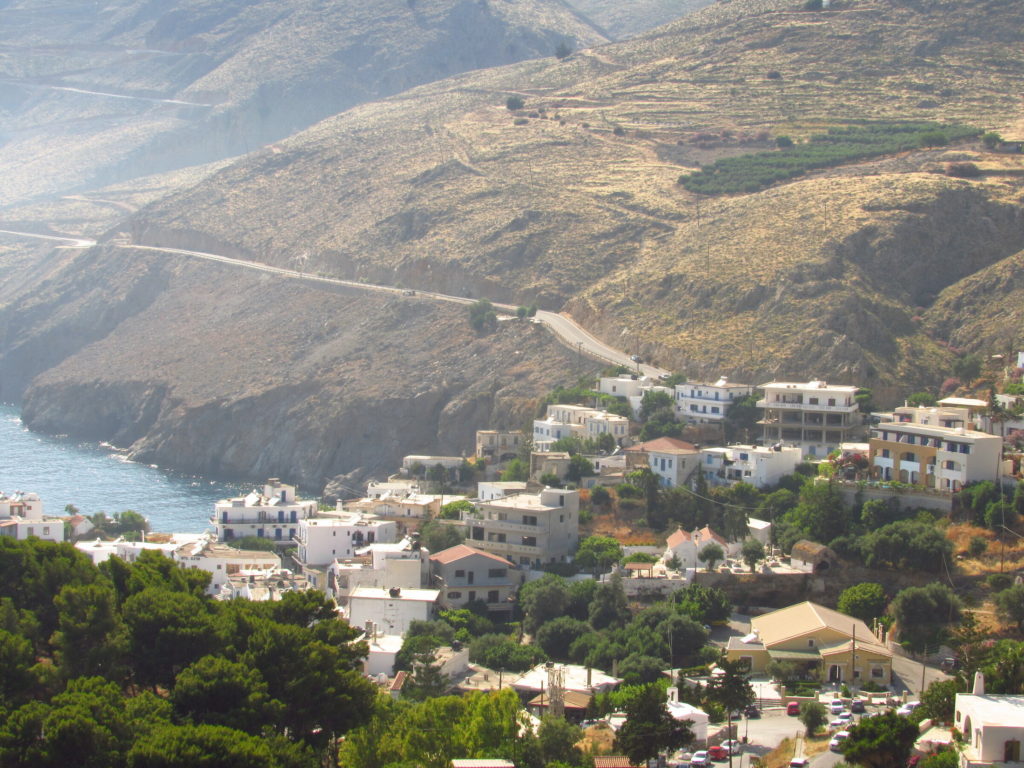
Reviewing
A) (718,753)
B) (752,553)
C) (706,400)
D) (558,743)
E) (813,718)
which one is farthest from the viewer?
(706,400)

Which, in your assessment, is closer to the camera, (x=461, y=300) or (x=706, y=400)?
(x=706, y=400)

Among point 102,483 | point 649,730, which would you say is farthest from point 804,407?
point 102,483

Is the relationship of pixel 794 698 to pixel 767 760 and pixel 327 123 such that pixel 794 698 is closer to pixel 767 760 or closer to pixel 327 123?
pixel 767 760

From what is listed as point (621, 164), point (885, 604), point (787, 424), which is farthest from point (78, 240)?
point (885, 604)

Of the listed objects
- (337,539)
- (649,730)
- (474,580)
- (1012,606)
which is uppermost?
(1012,606)

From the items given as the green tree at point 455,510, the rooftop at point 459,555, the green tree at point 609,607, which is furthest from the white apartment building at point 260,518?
the green tree at point 609,607

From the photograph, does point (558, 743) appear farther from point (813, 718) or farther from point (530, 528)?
point (530, 528)
